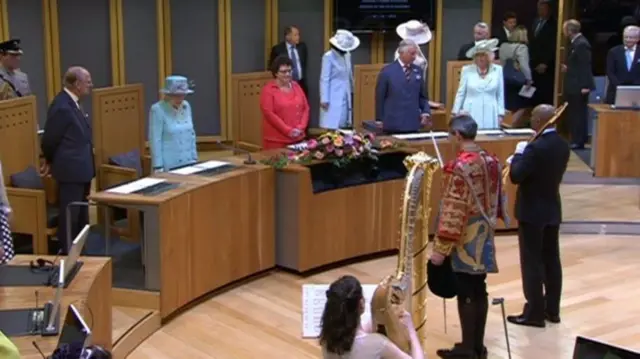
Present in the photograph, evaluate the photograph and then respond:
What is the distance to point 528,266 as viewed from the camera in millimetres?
5895

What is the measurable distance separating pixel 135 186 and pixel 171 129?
0.71 meters

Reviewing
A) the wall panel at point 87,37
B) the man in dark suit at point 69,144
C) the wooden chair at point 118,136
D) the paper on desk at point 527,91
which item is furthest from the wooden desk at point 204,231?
the paper on desk at point 527,91

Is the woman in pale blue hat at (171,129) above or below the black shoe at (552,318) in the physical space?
above

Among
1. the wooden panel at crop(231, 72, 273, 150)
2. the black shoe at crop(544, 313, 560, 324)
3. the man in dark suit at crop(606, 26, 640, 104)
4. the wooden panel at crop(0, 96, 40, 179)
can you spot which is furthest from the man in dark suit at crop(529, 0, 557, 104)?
the wooden panel at crop(0, 96, 40, 179)

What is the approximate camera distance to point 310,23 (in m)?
11.6

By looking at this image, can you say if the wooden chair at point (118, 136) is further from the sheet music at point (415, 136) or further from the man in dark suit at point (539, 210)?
the man in dark suit at point (539, 210)

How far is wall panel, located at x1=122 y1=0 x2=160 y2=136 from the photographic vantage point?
35.1 ft

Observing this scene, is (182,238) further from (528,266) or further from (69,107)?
(528,266)

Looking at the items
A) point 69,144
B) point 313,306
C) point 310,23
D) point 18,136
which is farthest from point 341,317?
point 310,23

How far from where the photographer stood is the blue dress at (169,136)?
676 centimetres

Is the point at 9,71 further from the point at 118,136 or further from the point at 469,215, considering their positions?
the point at 469,215

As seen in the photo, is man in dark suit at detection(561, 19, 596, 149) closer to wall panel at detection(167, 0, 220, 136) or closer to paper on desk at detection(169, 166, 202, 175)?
wall panel at detection(167, 0, 220, 136)

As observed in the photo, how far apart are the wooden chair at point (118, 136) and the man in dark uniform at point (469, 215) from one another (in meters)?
2.88

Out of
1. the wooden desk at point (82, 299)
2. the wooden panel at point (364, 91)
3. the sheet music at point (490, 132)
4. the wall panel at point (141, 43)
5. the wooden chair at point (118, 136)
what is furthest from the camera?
the wall panel at point (141, 43)
